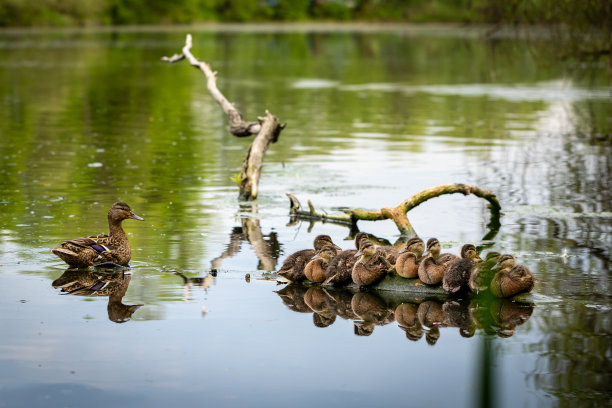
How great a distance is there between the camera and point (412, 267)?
1002 cm

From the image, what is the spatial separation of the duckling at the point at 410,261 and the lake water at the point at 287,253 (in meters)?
0.34

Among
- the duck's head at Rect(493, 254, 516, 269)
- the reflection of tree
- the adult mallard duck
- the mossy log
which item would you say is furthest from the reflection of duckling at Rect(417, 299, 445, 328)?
the mossy log

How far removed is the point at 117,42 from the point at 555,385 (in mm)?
78374

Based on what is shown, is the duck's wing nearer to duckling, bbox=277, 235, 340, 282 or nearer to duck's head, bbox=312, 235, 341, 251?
duckling, bbox=277, 235, 340, 282

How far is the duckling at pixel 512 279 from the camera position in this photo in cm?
962

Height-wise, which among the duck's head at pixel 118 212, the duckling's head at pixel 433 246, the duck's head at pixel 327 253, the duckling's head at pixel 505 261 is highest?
the duck's head at pixel 118 212

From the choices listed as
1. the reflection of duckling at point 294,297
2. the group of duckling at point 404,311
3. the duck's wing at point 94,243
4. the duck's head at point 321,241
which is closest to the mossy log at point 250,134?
the duck's wing at point 94,243

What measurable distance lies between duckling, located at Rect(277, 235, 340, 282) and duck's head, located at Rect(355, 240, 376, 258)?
1.99 ft

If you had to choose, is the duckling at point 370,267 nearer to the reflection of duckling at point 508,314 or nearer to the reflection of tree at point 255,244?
the reflection of duckling at point 508,314

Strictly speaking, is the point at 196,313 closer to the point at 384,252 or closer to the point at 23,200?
the point at 384,252

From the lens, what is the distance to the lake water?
773 cm

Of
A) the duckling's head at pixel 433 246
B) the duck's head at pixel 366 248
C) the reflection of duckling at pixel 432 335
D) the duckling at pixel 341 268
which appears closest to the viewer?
the reflection of duckling at pixel 432 335

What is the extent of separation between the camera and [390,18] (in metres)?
140

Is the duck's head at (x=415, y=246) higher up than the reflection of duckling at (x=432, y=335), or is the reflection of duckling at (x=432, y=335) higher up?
the duck's head at (x=415, y=246)
